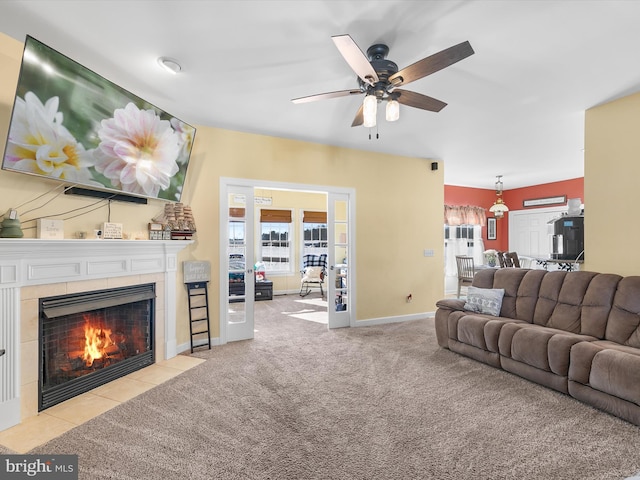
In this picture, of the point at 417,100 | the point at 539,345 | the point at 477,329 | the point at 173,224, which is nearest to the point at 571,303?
the point at 539,345

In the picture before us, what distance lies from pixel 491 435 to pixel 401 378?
98 centimetres

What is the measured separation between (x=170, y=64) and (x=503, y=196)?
8.75 meters

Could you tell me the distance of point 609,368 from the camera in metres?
2.33

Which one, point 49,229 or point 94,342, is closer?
point 49,229

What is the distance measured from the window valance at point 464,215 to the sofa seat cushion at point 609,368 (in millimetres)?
5666

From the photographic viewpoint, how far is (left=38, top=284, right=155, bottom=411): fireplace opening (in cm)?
255

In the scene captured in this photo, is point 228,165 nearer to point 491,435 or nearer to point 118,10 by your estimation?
point 118,10

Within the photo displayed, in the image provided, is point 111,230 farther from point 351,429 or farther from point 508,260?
point 508,260

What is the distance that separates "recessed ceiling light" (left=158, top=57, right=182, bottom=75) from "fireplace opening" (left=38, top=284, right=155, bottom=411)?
204cm

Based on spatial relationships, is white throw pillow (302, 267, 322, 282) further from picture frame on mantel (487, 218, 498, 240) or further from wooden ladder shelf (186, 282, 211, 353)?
picture frame on mantel (487, 218, 498, 240)

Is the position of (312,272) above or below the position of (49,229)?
below

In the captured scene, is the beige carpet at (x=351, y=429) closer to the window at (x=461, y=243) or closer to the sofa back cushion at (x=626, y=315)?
the sofa back cushion at (x=626, y=315)

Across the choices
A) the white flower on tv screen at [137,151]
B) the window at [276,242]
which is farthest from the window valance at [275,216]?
the white flower on tv screen at [137,151]

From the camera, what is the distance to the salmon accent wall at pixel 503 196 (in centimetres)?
772
